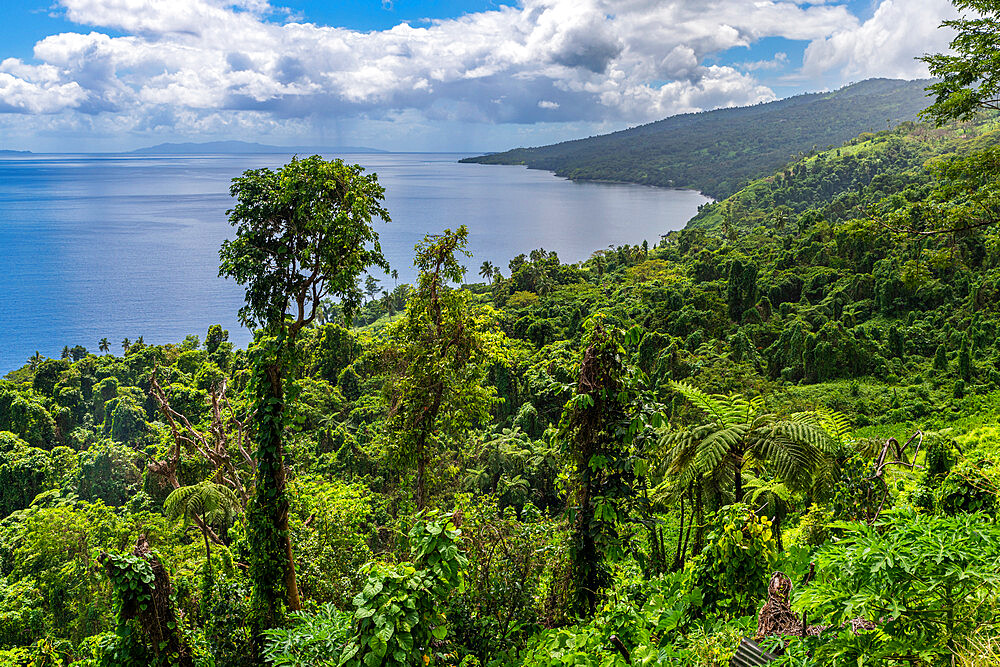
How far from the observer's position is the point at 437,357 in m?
9.36

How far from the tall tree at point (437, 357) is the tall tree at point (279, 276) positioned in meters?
1.56

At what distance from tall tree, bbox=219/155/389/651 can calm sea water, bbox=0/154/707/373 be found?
2610 centimetres

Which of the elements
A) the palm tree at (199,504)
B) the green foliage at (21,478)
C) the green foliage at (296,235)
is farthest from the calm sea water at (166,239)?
the green foliage at (296,235)

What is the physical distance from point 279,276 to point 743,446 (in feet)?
20.6

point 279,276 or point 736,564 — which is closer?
point 736,564

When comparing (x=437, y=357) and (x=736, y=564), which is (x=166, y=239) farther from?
(x=736, y=564)

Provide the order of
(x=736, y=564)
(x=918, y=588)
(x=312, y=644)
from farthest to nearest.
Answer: (x=736, y=564) < (x=312, y=644) < (x=918, y=588)

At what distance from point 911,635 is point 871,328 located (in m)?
30.3

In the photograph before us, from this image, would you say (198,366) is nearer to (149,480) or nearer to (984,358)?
(149,480)

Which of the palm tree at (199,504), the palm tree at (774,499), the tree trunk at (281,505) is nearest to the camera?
the palm tree at (774,499)

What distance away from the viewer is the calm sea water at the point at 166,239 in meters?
59.9

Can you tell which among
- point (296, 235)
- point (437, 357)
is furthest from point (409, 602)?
point (437, 357)

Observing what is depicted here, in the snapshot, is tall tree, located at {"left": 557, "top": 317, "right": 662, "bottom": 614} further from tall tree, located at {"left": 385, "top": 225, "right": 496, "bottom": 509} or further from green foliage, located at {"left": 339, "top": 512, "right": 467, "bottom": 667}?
tall tree, located at {"left": 385, "top": 225, "right": 496, "bottom": 509}

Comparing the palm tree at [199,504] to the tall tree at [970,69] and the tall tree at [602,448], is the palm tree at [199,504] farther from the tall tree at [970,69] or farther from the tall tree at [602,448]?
the tall tree at [970,69]
